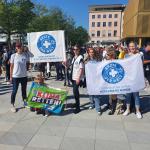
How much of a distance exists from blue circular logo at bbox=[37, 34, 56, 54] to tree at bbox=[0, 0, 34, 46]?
3105cm

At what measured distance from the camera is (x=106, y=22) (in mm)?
127562

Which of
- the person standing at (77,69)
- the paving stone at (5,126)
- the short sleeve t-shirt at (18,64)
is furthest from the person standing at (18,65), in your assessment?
the person standing at (77,69)

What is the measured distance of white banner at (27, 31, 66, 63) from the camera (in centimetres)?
852

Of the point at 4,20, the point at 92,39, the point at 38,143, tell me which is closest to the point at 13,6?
the point at 4,20

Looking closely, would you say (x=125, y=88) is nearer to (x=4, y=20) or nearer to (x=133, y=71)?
(x=133, y=71)

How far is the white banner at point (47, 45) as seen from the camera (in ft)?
27.9

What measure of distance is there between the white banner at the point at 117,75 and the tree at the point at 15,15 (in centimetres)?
3267

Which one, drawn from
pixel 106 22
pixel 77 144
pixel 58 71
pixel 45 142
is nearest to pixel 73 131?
pixel 77 144

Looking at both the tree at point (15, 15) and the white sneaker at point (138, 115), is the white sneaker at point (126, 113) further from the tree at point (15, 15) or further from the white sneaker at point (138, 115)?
the tree at point (15, 15)

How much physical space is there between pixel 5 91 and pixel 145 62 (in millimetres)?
5327

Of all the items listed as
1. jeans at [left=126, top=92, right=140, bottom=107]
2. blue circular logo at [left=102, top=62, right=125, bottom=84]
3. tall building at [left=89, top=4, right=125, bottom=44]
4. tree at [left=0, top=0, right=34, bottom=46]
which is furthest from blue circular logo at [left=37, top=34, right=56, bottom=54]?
tall building at [left=89, top=4, right=125, bottom=44]

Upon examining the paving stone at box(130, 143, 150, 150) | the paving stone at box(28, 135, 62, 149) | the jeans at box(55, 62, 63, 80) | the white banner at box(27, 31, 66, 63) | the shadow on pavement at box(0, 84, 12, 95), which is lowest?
the paving stone at box(130, 143, 150, 150)

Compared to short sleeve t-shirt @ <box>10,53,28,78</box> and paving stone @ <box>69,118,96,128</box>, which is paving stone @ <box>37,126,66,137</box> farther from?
short sleeve t-shirt @ <box>10,53,28,78</box>

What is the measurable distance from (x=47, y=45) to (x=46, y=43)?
67 millimetres
